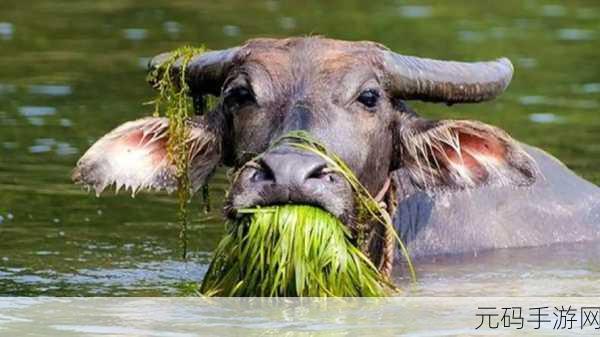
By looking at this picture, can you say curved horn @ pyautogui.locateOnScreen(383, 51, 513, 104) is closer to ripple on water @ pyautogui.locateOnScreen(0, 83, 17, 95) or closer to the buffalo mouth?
the buffalo mouth

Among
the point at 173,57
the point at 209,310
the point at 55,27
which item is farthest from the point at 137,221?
the point at 55,27

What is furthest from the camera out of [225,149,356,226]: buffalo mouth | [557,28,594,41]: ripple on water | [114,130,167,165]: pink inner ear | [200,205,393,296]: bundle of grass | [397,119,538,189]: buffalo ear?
[557,28,594,41]: ripple on water

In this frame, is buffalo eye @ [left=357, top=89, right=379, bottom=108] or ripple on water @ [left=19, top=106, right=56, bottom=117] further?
ripple on water @ [left=19, top=106, right=56, bottom=117]

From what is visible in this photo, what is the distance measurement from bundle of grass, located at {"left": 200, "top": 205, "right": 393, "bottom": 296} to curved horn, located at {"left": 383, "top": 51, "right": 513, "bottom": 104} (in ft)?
4.23

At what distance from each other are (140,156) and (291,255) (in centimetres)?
153

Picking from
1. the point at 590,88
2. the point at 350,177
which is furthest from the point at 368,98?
the point at 590,88

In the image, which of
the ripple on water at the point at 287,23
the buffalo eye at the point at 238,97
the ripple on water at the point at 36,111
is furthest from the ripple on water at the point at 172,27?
the buffalo eye at the point at 238,97

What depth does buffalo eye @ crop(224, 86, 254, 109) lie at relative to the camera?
995cm

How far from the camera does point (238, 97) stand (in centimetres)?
1002

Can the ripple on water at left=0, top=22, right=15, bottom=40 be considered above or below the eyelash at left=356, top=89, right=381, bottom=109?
below

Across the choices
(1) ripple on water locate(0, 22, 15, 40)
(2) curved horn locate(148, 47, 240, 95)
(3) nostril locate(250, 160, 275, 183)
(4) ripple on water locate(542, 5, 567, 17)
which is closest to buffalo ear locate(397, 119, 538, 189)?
(2) curved horn locate(148, 47, 240, 95)

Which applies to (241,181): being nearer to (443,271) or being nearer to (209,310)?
(209,310)

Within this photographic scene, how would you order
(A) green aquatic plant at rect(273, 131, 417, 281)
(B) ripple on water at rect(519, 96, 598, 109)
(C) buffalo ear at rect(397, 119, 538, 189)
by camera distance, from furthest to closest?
(B) ripple on water at rect(519, 96, 598, 109) < (C) buffalo ear at rect(397, 119, 538, 189) < (A) green aquatic plant at rect(273, 131, 417, 281)

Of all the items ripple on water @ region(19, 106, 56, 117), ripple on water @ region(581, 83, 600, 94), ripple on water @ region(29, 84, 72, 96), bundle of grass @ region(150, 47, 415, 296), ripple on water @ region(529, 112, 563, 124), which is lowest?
ripple on water @ region(529, 112, 563, 124)
